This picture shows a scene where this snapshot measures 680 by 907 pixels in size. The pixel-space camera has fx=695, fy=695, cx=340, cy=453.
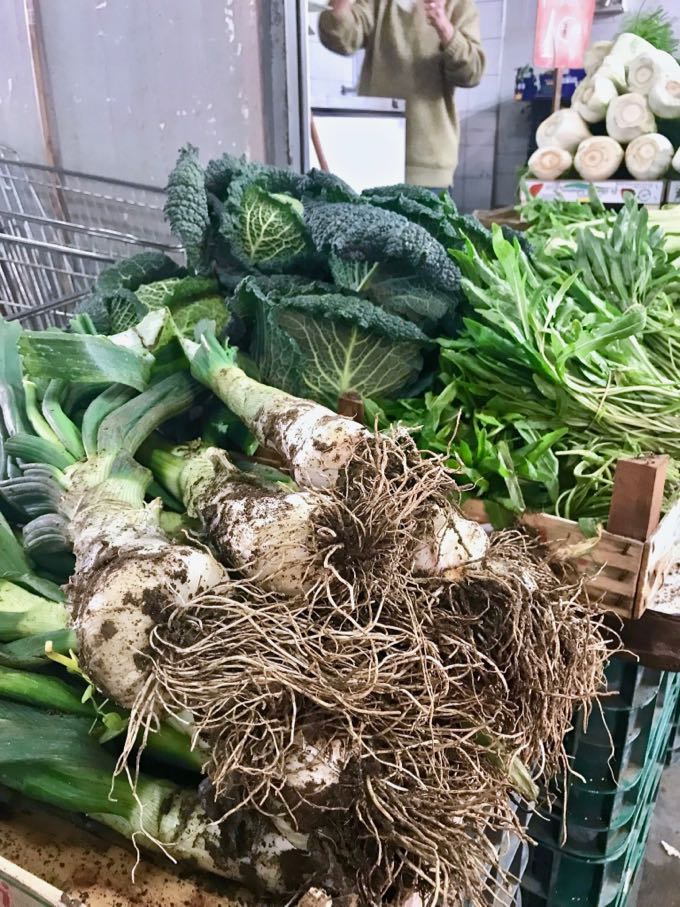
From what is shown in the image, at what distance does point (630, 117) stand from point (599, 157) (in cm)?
28

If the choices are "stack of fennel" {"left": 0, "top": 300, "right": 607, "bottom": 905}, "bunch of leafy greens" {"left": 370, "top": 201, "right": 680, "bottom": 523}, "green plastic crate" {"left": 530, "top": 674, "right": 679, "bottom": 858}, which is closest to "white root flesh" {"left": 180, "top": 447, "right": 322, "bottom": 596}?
"stack of fennel" {"left": 0, "top": 300, "right": 607, "bottom": 905}

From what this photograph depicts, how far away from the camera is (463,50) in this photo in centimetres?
321

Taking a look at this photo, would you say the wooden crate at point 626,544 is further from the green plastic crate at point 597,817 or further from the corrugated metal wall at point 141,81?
the corrugated metal wall at point 141,81

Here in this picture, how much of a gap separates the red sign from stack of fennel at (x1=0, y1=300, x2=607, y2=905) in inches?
134

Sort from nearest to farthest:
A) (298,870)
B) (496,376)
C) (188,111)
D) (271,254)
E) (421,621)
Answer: (298,870) < (421,621) < (496,376) < (271,254) < (188,111)

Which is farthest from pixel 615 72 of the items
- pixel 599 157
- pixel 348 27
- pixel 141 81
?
pixel 141 81

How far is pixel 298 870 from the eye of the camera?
2.64ft

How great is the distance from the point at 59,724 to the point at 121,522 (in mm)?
277

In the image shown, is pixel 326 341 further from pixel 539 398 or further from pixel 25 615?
pixel 25 615

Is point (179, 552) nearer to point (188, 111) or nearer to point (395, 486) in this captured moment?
point (395, 486)

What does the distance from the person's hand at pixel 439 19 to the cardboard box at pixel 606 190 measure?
1.01m

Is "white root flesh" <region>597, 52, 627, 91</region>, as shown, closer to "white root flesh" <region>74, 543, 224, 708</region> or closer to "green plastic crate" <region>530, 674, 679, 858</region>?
"green plastic crate" <region>530, 674, 679, 858</region>

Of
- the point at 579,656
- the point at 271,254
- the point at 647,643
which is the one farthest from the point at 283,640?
the point at 271,254

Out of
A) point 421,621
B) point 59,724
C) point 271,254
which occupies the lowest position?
point 59,724
